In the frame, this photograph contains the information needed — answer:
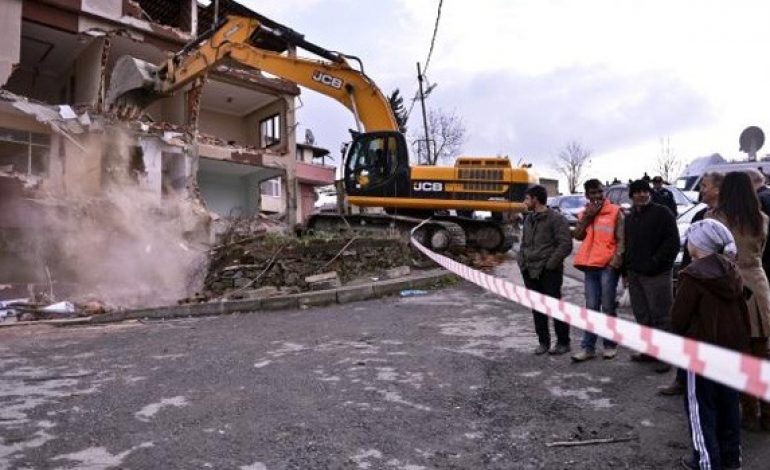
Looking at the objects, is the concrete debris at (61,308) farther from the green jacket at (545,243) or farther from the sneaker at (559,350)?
the sneaker at (559,350)

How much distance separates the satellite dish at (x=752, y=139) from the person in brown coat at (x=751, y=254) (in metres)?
13.5

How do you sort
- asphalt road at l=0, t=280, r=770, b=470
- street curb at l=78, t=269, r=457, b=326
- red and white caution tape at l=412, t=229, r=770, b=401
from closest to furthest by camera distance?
red and white caution tape at l=412, t=229, r=770, b=401
asphalt road at l=0, t=280, r=770, b=470
street curb at l=78, t=269, r=457, b=326

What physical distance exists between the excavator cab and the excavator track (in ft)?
1.99

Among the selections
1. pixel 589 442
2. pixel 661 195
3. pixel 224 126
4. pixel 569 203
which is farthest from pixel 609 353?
pixel 224 126

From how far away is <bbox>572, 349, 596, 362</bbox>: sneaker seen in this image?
19.9 feet

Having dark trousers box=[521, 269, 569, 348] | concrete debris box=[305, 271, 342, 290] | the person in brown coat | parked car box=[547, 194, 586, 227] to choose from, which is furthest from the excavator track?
the person in brown coat

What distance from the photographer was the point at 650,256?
5668 millimetres

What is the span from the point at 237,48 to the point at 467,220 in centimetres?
634

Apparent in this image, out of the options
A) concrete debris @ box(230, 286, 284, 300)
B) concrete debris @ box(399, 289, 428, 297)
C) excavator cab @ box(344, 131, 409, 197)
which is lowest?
concrete debris @ box(399, 289, 428, 297)

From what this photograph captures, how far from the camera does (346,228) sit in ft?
46.7

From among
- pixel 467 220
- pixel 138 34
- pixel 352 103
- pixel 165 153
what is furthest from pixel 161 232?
pixel 138 34

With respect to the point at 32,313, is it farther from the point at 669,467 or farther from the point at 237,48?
the point at 669,467

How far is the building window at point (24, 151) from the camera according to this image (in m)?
15.6

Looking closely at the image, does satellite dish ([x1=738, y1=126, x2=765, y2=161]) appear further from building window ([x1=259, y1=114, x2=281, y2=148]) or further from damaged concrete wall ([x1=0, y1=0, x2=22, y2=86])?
damaged concrete wall ([x1=0, y1=0, x2=22, y2=86])
